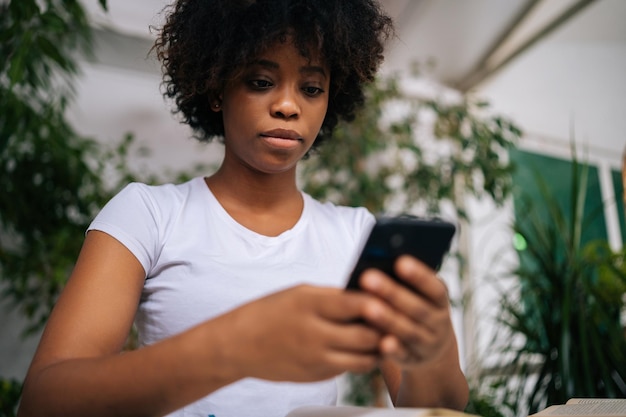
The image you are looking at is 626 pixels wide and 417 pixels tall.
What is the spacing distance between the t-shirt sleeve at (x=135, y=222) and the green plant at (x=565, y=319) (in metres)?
1.60

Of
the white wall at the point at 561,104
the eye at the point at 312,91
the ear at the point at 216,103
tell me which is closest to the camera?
the eye at the point at 312,91

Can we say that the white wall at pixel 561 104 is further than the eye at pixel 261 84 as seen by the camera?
Yes

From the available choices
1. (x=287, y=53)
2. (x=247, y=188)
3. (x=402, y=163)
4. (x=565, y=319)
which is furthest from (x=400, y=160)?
(x=287, y=53)

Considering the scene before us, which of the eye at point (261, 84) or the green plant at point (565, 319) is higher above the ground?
the eye at point (261, 84)

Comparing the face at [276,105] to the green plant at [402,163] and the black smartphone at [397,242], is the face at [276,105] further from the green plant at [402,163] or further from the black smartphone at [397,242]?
the green plant at [402,163]

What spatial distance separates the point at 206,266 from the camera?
0.85 m

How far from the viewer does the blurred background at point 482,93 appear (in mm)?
3010

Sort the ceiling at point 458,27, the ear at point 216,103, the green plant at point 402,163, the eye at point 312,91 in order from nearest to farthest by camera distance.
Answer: the eye at point 312,91
the ear at point 216,103
the green plant at point 402,163
the ceiling at point 458,27

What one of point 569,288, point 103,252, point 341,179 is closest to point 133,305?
point 103,252

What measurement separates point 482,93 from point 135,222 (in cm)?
367

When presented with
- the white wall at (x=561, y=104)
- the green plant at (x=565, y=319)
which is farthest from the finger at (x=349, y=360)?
the white wall at (x=561, y=104)

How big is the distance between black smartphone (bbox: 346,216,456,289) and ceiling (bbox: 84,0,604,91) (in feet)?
8.50

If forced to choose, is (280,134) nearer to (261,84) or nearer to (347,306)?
(261,84)

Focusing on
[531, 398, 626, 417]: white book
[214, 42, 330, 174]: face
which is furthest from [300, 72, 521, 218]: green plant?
[531, 398, 626, 417]: white book
